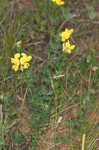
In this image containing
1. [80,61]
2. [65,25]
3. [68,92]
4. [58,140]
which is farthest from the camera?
[65,25]

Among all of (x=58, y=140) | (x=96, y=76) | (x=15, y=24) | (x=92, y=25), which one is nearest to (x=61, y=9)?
(x=92, y=25)

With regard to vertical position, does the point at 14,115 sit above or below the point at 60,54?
below

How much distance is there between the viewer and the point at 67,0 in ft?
9.15

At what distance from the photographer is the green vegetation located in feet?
6.80

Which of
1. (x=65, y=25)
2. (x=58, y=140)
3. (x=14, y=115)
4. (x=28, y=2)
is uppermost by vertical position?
(x=28, y=2)

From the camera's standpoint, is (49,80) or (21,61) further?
(49,80)

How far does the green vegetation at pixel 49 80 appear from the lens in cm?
207

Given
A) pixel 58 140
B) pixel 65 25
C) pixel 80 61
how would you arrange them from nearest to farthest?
1. pixel 58 140
2. pixel 80 61
3. pixel 65 25

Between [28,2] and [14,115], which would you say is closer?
[14,115]

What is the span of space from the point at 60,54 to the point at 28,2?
802mm

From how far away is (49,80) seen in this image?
225 centimetres

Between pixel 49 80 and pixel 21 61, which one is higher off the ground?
pixel 21 61

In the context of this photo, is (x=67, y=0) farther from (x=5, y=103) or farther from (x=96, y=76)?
(x=5, y=103)

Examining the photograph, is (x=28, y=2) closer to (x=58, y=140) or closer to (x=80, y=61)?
(x=80, y=61)
